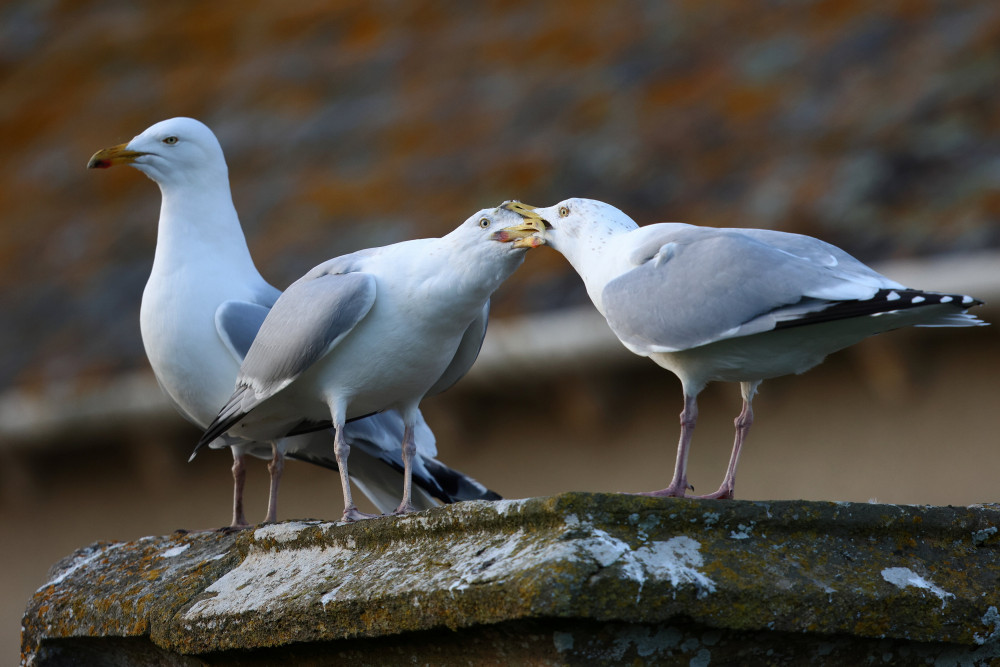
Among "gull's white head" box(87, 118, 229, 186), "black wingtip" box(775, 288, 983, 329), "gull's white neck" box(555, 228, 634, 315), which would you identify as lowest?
"black wingtip" box(775, 288, 983, 329)

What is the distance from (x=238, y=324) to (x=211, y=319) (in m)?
0.09

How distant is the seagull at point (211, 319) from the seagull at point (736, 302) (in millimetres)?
734

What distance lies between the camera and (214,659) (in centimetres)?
245

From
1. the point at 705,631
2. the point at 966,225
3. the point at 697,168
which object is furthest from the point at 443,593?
the point at 697,168

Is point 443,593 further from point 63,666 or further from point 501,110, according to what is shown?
point 501,110

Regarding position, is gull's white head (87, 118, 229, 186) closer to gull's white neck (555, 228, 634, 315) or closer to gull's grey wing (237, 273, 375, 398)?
gull's grey wing (237, 273, 375, 398)

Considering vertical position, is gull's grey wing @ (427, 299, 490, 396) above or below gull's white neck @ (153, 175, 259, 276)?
below

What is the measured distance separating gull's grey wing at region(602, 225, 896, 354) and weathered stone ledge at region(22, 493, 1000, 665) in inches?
18.2

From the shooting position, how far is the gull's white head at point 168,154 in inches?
147

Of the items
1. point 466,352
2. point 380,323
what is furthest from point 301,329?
point 466,352

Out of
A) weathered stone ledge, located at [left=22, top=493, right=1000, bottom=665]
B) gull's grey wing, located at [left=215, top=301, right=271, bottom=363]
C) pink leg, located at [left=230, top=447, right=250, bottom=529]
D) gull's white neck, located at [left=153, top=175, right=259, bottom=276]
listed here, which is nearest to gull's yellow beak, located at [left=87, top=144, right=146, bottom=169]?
gull's white neck, located at [left=153, top=175, right=259, bottom=276]

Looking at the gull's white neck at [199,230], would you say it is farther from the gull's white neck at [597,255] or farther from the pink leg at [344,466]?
the gull's white neck at [597,255]

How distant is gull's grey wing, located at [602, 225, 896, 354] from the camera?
2445 mm

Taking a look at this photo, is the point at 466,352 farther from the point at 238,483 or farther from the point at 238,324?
the point at 238,483
